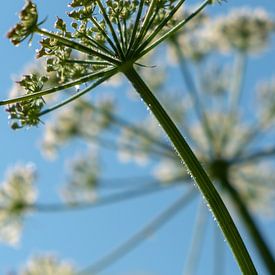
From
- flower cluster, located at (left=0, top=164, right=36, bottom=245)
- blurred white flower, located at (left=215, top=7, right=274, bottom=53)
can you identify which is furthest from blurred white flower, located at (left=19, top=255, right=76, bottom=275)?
blurred white flower, located at (left=215, top=7, right=274, bottom=53)

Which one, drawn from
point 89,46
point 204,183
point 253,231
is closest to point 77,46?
point 89,46

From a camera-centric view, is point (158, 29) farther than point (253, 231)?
No

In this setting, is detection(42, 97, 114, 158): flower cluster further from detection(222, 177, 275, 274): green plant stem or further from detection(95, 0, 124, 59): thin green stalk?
detection(95, 0, 124, 59): thin green stalk

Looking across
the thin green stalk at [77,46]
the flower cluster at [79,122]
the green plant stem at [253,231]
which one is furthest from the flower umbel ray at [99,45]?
the flower cluster at [79,122]

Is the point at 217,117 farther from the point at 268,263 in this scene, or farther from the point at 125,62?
the point at 125,62

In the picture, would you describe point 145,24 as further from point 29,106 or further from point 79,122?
point 79,122

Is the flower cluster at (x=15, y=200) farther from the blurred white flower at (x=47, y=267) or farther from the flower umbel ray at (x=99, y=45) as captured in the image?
the flower umbel ray at (x=99, y=45)
